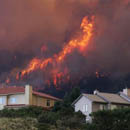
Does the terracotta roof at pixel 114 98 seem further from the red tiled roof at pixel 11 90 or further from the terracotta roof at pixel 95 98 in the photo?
the red tiled roof at pixel 11 90

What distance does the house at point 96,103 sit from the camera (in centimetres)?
6227

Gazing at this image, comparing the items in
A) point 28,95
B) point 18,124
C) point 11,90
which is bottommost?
point 18,124

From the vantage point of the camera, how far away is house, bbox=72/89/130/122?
6227 cm

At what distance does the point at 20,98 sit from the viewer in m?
69.7

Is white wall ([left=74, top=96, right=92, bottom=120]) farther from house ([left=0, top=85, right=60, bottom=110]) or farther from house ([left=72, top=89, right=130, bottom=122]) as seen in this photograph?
house ([left=0, top=85, right=60, bottom=110])

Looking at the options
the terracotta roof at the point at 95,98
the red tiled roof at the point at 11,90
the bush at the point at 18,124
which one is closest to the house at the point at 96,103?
the terracotta roof at the point at 95,98

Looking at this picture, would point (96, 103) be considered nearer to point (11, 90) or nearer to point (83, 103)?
point (83, 103)

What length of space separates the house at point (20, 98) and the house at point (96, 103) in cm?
972

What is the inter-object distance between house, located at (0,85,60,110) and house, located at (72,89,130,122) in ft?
31.9

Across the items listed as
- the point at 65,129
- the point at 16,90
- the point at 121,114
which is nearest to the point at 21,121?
the point at 65,129

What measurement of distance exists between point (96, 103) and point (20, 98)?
17455 millimetres

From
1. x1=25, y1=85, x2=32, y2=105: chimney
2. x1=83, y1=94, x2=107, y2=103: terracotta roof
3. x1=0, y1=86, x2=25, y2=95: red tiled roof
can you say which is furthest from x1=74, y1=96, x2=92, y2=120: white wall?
x1=0, y1=86, x2=25, y2=95: red tiled roof

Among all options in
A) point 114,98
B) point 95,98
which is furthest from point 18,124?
point 114,98

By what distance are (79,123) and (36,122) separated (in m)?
7.41
